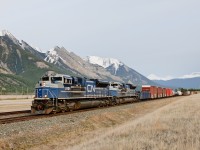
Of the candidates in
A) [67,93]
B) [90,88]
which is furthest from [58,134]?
[90,88]

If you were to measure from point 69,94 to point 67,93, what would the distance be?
0.43 meters

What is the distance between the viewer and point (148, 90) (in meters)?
89.2

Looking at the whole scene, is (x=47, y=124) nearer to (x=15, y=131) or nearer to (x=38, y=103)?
(x=15, y=131)

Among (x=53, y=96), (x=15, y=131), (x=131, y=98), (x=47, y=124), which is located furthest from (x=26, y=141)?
(x=131, y=98)

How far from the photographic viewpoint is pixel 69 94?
38.5m

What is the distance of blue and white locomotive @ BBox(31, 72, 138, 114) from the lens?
35.1 m

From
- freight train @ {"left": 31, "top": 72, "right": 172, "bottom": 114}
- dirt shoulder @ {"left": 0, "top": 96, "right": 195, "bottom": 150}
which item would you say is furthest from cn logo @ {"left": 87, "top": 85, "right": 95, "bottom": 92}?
dirt shoulder @ {"left": 0, "top": 96, "right": 195, "bottom": 150}

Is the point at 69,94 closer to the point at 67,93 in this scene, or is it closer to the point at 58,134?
the point at 67,93

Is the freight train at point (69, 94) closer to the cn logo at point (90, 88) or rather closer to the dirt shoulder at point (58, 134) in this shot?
the cn logo at point (90, 88)

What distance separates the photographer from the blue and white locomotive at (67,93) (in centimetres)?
3506

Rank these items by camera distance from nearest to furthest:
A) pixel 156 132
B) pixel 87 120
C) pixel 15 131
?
pixel 156 132, pixel 15 131, pixel 87 120

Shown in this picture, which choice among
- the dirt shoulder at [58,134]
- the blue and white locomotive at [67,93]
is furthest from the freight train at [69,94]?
the dirt shoulder at [58,134]

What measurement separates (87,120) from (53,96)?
7.06m

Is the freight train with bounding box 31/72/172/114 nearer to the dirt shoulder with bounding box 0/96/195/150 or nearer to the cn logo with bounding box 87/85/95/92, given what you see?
the cn logo with bounding box 87/85/95/92
